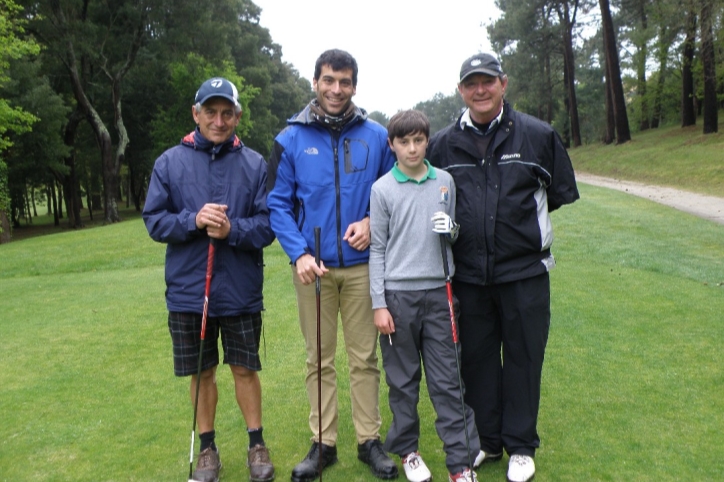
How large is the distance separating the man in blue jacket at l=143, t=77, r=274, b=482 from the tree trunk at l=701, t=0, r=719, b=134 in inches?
719

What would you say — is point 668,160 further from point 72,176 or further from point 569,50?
point 72,176

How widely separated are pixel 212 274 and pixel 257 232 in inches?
14.1

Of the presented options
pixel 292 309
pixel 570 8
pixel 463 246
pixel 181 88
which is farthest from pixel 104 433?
pixel 570 8

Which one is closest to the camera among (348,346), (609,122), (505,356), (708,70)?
(505,356)

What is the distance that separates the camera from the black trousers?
3.61 metres

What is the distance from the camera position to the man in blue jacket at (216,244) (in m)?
3.67

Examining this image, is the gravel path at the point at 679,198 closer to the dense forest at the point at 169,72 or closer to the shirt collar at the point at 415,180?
the dense forest at the point at 169,72

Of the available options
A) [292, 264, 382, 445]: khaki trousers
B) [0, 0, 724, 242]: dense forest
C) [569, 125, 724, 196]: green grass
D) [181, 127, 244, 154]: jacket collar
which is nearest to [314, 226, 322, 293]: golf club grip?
[292, 264, 382, 445]: khaki trousers

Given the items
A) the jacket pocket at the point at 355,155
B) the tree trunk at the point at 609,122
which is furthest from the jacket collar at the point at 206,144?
the tree trunk at the point at 609,122

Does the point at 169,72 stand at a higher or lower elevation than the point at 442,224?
higher

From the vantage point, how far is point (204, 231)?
3652mm

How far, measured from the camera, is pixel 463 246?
362cm

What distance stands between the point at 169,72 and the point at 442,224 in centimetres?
3757

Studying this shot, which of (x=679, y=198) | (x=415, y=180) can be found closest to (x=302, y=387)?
(x=415, y=180)
